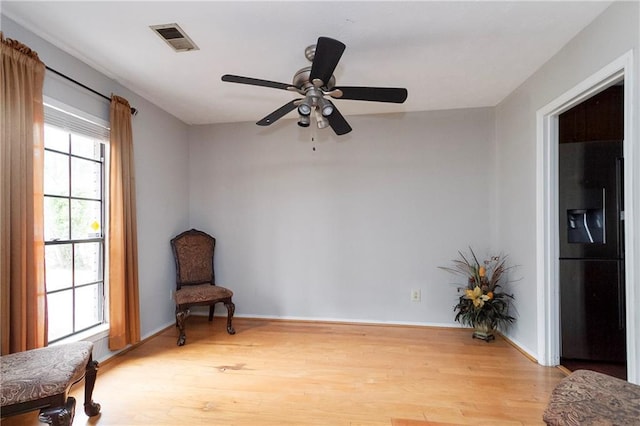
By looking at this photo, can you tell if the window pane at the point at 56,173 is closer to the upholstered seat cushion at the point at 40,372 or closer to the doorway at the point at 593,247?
the upholstered seat cushion at the point at 40,372

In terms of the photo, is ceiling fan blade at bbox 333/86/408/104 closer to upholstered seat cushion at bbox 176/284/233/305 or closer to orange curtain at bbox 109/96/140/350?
orange curtain at bbox 109/96/140/350

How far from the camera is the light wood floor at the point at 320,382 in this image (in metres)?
1.82

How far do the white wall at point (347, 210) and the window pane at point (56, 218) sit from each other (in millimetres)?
1565

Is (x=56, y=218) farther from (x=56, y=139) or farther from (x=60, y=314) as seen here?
(x=60, y=314)

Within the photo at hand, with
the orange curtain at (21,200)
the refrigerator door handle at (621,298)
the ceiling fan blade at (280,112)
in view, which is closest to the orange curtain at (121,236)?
the orange curtain at (21,200)

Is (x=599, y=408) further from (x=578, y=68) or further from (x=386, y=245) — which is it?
(x=386, y=245)

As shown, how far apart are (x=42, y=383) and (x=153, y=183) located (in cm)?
214

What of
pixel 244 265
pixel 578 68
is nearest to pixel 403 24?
pixel 578 68

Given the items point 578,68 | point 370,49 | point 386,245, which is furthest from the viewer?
point 386,245

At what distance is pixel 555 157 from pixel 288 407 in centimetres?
274

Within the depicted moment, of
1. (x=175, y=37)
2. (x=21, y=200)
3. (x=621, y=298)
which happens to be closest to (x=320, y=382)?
(x=21, y=200)

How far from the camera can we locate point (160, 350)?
278 cm

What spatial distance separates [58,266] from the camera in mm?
2254

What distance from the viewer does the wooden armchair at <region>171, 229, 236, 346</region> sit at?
3018 mm
